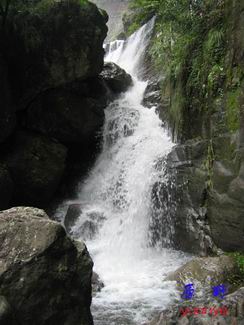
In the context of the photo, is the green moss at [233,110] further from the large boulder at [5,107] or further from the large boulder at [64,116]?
the large boulder at [5,107]

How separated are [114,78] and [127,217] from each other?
739 centimetres

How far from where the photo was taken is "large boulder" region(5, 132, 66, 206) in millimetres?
12672

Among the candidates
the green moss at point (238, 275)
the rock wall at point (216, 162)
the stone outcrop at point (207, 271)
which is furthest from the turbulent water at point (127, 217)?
the green moss at point (238, 275)

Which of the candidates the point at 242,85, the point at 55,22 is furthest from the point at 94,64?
the point at 242,85

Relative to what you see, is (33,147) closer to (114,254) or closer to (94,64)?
(94,64)

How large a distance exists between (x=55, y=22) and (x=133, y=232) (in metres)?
7.05

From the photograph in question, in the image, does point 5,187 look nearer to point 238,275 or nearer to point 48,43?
point 48,43

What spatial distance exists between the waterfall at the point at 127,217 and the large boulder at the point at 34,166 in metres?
1.41

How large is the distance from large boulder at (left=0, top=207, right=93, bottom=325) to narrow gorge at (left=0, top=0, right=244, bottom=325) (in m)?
0.02

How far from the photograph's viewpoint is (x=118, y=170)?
1306cm

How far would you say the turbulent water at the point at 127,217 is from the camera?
23.2ft

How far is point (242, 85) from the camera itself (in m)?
8.20

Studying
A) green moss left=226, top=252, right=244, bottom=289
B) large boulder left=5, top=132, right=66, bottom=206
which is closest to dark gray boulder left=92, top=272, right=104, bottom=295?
green moss left=226, top=252, right=244, bottom=289

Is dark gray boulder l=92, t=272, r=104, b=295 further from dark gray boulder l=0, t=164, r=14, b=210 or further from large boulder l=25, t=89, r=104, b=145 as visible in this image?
large boulder l=25, t=89, r=104, b=145
